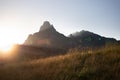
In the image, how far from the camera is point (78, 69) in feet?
28.7

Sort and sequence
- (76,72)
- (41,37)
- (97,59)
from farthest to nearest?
(41,37) < (97,59) < (76,72)

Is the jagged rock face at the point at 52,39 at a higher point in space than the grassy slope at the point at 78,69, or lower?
higher

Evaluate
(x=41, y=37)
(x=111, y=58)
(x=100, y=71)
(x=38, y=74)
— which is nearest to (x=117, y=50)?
(x=111, y=58)

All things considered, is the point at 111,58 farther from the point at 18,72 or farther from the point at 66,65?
the point at 18,72

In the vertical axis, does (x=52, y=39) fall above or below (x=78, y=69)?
above

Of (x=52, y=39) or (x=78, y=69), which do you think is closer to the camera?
(x=78, y=69)

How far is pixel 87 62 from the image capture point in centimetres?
912

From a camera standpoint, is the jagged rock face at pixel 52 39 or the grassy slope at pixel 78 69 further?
the jagged rock face at pixel 52 39

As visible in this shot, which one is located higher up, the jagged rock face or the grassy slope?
the jagged rock face

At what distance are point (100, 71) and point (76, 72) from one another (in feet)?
3.37

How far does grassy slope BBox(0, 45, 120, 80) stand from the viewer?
25.5ft

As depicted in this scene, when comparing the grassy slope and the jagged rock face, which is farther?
the jagged rock face

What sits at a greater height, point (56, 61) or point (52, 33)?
point (52, 33)

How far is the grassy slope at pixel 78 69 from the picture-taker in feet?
25.5
